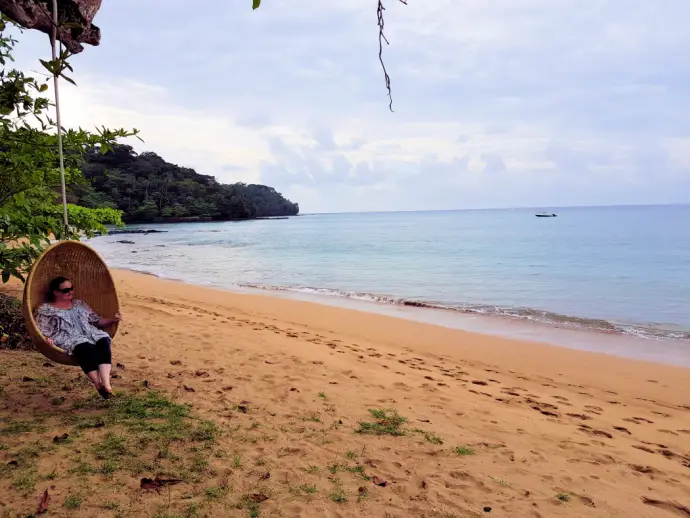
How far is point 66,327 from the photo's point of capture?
3.74 meters

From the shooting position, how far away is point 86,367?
363cm

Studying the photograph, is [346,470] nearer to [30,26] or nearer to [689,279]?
[30,26]

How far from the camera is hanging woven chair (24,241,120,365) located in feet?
11.2

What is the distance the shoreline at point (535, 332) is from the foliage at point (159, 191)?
50958 millimetres

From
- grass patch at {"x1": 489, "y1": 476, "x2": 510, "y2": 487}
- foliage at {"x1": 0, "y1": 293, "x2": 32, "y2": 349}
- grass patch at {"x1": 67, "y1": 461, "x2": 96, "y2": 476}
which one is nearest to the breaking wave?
grass patch at {"x1": 489, "y1": 476, "x2": 510, "y2": 487}

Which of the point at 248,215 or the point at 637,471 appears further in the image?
the point at 248,215

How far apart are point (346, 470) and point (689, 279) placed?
19.1 metres

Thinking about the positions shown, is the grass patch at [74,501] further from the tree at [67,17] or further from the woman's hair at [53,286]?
the tree at [67,17]

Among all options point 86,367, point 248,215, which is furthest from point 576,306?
point 248,215

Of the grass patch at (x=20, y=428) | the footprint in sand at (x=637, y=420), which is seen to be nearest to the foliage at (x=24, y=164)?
the grass patch at (x=20, y=428)

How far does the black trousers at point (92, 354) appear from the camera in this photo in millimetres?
3564

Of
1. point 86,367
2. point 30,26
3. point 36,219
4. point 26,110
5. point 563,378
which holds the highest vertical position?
point 30,26

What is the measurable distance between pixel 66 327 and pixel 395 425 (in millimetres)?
2772

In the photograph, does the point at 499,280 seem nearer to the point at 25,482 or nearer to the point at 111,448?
the point at 111,448
